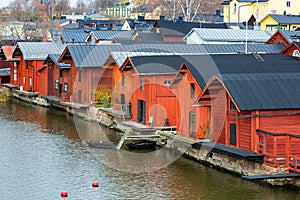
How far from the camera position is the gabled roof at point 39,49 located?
62781 mm

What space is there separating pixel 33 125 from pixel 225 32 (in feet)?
82.1

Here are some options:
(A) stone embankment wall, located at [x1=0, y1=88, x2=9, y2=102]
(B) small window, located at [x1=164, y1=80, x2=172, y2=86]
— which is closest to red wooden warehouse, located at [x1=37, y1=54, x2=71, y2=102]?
(A) stone embankment wall, located at [x1=0, y1=88, x2=9, y2=102]

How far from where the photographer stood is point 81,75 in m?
51.4

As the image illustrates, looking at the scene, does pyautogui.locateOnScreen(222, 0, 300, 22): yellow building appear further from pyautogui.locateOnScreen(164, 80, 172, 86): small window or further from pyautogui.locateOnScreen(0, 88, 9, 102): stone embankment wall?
pyautogui.locateOnScreen(164, 80, 172, 86): small window

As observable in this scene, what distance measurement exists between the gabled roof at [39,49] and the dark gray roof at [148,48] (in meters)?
11.2

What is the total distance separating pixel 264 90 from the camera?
A: 29.9m

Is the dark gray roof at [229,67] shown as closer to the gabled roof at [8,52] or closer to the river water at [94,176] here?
the river water at [94,176]

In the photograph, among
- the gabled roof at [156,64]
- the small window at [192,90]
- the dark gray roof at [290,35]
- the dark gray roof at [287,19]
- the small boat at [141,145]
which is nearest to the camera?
the small window at [192,90]

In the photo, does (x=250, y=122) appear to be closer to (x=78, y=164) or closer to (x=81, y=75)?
(x=78, y=164)

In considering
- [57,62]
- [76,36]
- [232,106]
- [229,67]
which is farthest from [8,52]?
[232,106]

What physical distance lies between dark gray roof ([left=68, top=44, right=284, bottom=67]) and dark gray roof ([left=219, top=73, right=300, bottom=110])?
1806 cm

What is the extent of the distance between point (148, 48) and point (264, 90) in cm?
1949

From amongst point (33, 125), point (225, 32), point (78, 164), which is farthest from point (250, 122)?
point (225, 32)

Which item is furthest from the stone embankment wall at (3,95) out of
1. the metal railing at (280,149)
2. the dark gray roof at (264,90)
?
the metal railing at (280,149)
